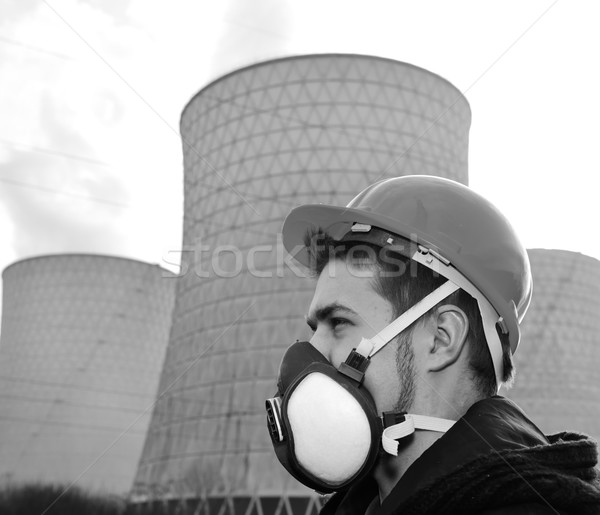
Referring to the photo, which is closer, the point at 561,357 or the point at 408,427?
the point at 408,427

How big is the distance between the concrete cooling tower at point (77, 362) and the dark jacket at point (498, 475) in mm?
38478

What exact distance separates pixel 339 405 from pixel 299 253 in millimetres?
734

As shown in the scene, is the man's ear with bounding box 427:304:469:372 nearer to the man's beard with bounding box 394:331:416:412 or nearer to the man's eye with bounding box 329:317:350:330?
the man's beard with bounding box 394:331:416:412

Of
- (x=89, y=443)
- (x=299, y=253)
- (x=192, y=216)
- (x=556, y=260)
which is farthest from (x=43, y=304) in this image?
(x=299, y=253)

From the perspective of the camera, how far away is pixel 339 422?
1.60 m

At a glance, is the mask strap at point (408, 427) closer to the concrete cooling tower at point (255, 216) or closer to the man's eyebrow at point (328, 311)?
the man's eyebrow at point (328, 311)

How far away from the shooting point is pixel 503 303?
1755mm

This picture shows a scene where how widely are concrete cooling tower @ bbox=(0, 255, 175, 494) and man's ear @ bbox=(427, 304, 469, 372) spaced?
1505 inches

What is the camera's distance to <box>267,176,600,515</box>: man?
1582mm

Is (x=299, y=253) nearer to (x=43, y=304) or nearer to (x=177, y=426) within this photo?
(x=177, y=426)

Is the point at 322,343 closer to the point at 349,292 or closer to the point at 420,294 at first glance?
the point at 349,292

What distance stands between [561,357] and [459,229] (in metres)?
36.2

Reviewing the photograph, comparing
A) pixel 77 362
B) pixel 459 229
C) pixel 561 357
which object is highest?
pixel 561 357

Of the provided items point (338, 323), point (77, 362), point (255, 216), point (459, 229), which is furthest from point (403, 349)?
point (77, 362)
